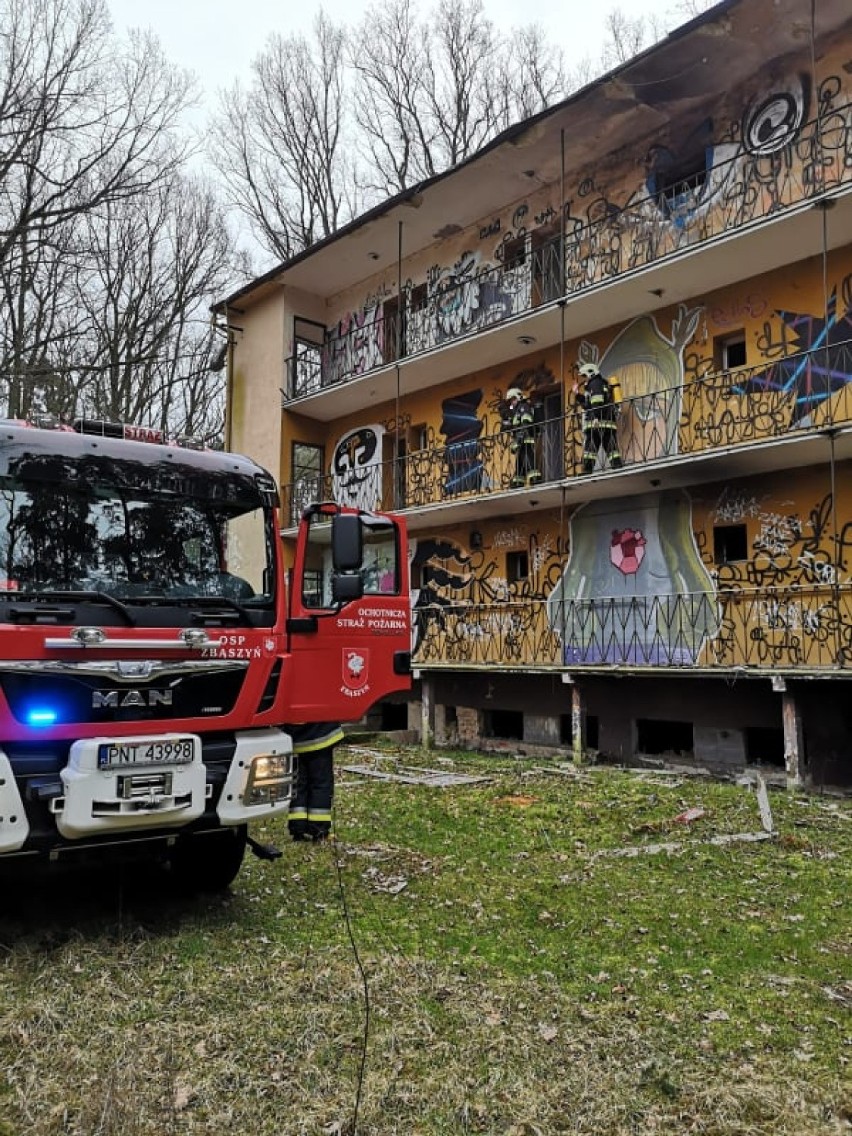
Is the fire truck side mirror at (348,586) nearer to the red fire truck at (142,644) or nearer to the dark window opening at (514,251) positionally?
the red fire truck at (142,644)

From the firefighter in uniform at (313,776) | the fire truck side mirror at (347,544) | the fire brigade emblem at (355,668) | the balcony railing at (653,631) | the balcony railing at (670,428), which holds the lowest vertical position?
the firefighter in uniform at (313,776)

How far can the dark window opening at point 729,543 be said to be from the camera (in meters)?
12.6

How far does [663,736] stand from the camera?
13.6 m

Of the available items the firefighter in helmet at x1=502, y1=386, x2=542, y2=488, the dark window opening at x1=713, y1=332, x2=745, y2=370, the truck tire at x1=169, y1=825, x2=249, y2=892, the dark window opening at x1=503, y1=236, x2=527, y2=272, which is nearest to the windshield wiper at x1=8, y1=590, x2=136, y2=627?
the truck tire at x1=169, y1=825, x2=249, y2=892

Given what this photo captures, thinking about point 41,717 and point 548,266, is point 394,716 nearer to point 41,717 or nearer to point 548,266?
point 548,266

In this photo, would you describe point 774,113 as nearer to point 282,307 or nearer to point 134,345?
point 282,307

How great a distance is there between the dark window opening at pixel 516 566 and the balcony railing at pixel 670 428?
4.40 feet

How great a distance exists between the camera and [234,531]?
5.92 metres

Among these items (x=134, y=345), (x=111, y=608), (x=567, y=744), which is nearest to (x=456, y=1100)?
(x=111, y=608)

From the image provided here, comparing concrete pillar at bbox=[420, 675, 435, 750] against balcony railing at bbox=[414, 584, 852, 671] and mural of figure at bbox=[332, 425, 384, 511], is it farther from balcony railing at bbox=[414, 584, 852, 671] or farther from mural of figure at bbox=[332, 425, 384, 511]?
mural of figure at bbox=[332, 425, 384, 511]

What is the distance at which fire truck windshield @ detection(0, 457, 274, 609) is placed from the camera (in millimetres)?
5031

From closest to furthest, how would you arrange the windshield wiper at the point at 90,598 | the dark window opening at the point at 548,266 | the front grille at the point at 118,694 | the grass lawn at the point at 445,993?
the grass lawn at the point at 445,993 → the front grille at the point at 118,694 → the windshield wiper at the point at 90,598 → the dark window opening at the point at 548,266

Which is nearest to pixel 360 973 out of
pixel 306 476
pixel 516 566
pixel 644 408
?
pixel 644 408

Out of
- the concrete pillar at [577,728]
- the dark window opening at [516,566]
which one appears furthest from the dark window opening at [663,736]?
the dark window opening at [516,566]
